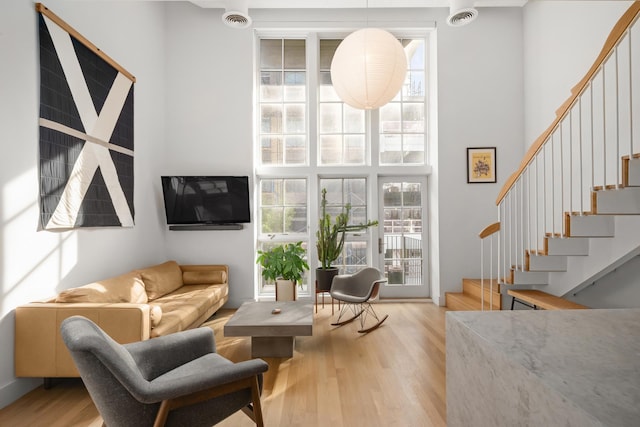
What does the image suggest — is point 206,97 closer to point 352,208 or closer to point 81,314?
point 352,208

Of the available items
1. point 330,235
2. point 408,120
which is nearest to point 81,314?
point 330,235

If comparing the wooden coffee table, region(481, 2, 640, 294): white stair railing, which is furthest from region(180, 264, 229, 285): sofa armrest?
region(481, 2, 640, 294): white stair railing

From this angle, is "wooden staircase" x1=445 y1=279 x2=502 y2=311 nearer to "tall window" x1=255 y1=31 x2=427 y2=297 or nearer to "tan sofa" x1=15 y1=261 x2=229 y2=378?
"tall window" x1=255 y1=31 x2=427 y2=297

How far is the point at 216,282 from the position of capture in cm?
486

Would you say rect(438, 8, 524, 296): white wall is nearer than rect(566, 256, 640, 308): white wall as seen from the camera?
No

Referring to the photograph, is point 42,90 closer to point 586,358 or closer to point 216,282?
point 216,282

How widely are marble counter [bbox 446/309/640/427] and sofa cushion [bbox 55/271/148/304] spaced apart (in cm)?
303

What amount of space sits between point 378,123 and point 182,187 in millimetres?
3123

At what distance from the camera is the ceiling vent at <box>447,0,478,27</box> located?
3.71 meters

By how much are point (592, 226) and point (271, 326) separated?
122 inches

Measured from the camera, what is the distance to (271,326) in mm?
3168

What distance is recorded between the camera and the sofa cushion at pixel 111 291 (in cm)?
292

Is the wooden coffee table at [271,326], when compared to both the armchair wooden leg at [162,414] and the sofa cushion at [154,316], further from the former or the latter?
the armchair wooden leg at [162,414]

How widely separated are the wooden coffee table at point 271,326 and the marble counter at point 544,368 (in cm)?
229
